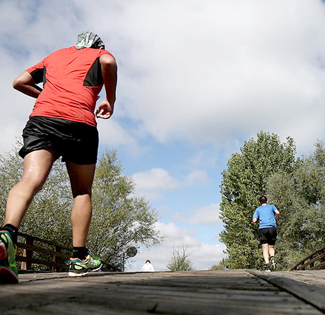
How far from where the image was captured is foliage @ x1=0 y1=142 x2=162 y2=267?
842 inches

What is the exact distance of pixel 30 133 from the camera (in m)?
2.54

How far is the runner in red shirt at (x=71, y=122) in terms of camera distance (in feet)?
7.91

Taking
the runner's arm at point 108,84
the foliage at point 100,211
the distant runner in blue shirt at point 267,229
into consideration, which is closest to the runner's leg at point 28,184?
the runner's arm at point 108,84

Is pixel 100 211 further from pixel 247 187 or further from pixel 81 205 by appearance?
pixel 81 205

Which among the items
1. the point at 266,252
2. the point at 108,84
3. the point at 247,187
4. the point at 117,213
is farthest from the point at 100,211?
the point at 108,84

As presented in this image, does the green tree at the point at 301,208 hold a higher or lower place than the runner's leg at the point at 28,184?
higher

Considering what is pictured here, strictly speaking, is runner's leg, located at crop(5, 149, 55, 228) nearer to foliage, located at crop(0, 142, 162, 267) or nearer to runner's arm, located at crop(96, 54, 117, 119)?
runner's arm, located at crop(96, 54, 117, 119)

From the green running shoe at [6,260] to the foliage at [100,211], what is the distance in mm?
20267

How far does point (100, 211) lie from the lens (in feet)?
89.8

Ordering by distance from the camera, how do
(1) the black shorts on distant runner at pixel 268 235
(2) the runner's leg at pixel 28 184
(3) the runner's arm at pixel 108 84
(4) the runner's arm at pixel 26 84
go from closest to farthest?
(2) the runner's leg at pixel 28 184
(3) the runner's arm at pixel 108 84
(4) the runner's arm at pixel 26 84
(1) the black shorts on distant runner at pixel 268 235

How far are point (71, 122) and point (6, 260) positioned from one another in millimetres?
1149

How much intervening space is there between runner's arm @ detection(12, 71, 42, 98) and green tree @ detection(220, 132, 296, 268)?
27428 millimetres

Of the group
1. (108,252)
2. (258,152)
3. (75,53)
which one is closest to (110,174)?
(108,252)

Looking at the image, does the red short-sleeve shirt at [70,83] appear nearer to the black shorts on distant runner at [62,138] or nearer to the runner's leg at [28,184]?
the black shorts on distant runner at [62,138]
